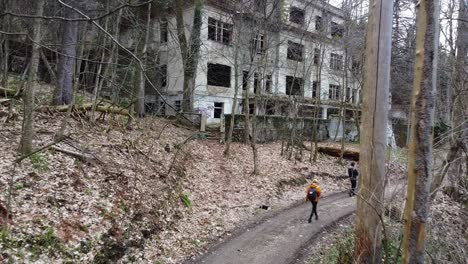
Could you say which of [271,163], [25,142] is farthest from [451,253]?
[271,163]

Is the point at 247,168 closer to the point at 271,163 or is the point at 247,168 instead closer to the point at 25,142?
the point at 271,163

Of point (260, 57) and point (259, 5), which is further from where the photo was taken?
point (260, 57)

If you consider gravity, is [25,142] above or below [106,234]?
above

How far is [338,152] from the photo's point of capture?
2097cm

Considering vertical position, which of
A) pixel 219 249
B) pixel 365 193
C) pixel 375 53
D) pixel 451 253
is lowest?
pixel 219 249

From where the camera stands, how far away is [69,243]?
21.1 ft

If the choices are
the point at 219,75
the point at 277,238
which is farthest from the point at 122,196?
the point at 219,75

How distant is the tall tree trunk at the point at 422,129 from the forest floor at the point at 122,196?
65.7 inches

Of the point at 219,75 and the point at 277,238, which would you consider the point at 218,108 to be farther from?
the point at 277,238

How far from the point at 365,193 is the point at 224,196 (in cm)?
767

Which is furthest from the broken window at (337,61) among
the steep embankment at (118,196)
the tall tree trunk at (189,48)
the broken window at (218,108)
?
the steep embankment at (118,196)

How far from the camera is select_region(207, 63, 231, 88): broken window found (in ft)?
90.1

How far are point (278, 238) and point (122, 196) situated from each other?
4413mm

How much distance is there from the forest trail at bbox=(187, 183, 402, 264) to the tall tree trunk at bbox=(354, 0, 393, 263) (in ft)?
5.00
